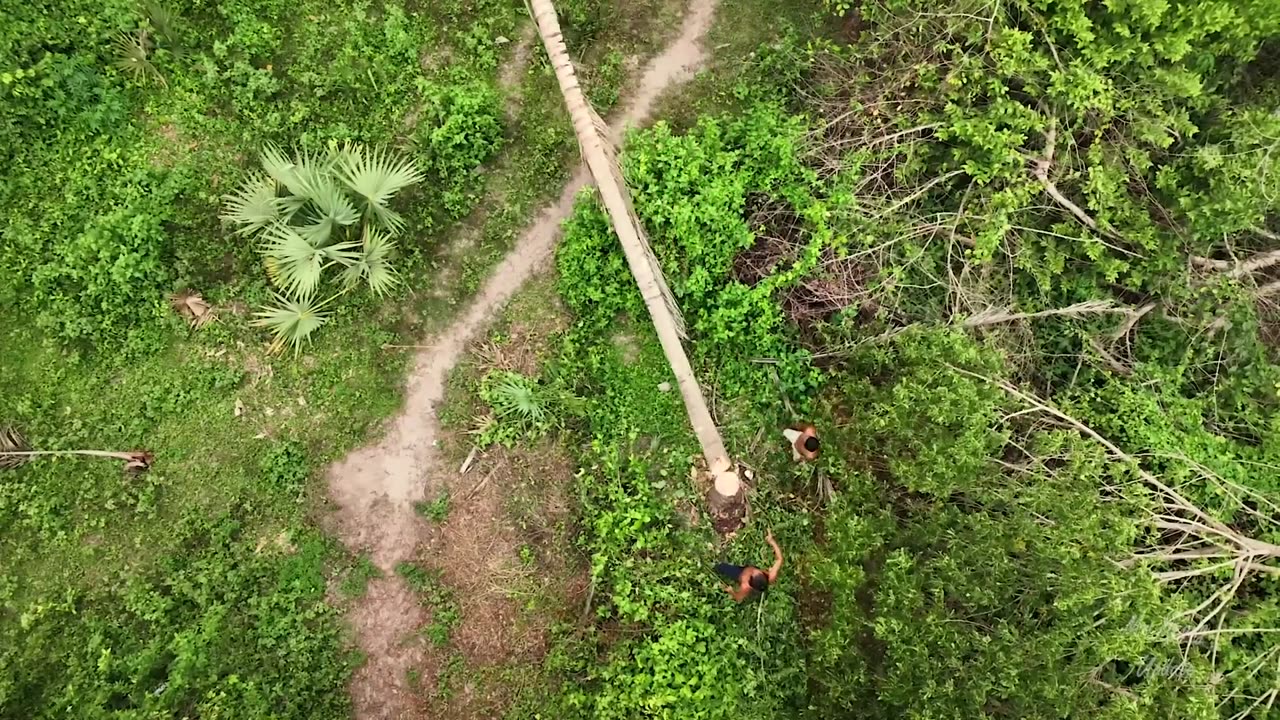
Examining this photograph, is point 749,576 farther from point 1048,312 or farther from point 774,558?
point 1048,312

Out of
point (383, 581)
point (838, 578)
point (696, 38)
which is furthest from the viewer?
point (696, 38)

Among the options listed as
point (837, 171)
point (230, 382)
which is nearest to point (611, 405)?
point (837, 171)

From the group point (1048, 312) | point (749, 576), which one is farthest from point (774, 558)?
point (1048, 312)

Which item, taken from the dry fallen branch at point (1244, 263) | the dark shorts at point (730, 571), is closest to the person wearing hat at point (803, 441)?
the dark shorts at point (730, 571)

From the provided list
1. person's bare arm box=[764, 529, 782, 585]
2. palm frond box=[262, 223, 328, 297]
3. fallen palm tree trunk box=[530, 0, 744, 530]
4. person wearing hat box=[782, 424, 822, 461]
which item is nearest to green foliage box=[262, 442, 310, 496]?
palm frond box=[262, 223, 328, 297]

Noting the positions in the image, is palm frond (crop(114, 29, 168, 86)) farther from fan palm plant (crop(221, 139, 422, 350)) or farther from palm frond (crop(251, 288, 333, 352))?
palm frond (crop(251, 288, 333, 352))

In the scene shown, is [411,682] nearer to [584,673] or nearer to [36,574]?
[584,673]

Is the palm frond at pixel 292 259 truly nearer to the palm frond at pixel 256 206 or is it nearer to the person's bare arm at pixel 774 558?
the palm frond at pixel 256 206
